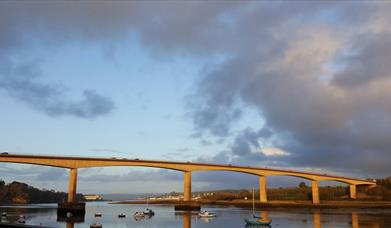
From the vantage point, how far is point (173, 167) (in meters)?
88.1

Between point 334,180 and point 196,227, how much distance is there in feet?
267

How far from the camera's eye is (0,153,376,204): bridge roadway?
230 ft

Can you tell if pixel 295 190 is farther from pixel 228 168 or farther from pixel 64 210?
pixel 64 210

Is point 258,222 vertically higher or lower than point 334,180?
lower

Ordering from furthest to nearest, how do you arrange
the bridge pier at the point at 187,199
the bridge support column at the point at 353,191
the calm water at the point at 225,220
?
the bridge support column at the point at 353,191 < the bridge pier at the point at 187,199 < the calm water at the point at 225,220

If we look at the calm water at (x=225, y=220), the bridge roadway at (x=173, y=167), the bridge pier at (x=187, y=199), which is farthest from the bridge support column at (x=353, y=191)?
the bridge pier at (x=187, y=199)

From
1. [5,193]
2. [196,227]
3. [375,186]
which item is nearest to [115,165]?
[196,227]

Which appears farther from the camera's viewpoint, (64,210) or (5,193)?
(5,193)

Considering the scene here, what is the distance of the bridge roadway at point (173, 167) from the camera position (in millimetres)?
70125

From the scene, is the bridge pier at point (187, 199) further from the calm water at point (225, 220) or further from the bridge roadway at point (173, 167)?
the calm water at point (225, 220)

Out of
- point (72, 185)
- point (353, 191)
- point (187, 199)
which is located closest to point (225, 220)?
point (72, 185)

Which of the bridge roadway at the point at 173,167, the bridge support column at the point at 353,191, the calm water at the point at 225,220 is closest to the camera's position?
the calm water at the point at 225,220

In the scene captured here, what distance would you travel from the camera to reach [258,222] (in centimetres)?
4734

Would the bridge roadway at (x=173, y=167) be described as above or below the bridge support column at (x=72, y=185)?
above
